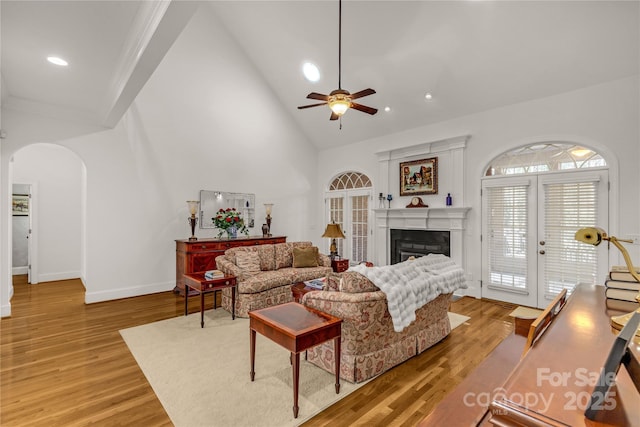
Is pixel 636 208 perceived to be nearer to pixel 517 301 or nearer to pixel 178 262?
pixel 517 301

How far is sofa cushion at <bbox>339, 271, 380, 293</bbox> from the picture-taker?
8.21 ft

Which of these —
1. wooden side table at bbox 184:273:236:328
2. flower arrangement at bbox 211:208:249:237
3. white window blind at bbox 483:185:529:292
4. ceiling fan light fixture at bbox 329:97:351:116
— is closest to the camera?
ceiling fan light fixture at bbox 329:97:351:116

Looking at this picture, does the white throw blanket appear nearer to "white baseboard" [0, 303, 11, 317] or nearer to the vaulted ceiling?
the vaulted ceiling

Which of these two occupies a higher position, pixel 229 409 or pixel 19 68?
pixel 19 68

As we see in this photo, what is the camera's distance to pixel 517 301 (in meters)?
4.86

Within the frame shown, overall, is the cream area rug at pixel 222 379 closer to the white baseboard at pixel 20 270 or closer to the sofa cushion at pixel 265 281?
the sofa cushion at pixel 265 281

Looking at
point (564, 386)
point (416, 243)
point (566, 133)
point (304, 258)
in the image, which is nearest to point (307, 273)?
point (304, 258)

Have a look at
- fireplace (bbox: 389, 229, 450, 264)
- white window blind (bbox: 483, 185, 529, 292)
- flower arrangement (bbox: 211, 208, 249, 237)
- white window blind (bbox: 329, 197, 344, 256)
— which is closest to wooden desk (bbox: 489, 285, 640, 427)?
white window blind (bbox: 483, 185, 529, 292)

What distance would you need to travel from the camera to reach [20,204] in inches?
253

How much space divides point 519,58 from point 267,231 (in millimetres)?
5345

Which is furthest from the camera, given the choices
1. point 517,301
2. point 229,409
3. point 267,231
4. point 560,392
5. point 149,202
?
point 267,231

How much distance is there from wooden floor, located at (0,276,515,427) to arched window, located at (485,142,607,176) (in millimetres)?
2252

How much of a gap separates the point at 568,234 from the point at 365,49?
4244 mm

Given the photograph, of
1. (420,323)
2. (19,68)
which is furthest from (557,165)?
(19,68)
